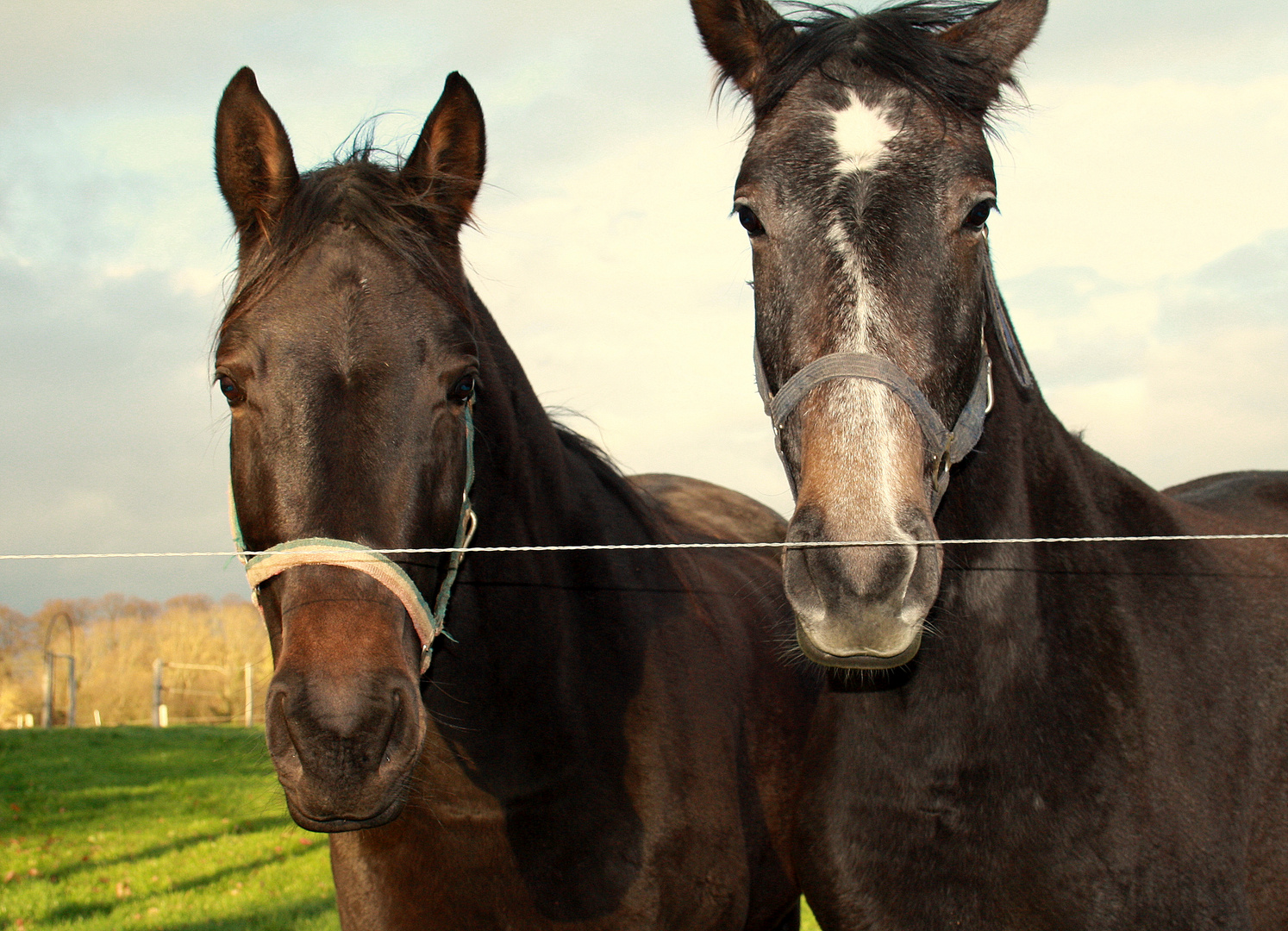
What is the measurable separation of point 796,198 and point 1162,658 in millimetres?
1455

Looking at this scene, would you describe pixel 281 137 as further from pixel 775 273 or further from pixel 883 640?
pixel 883 640

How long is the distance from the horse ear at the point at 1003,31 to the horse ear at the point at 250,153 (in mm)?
1840

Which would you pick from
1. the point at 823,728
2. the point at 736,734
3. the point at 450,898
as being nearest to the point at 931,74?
the point at 823,728

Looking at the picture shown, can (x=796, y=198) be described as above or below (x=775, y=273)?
above

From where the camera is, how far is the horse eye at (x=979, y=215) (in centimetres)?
219

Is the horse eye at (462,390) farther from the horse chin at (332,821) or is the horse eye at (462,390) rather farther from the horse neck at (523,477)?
the horse chin at (332,821)

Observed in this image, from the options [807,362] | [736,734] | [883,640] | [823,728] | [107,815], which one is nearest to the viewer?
[883,640]

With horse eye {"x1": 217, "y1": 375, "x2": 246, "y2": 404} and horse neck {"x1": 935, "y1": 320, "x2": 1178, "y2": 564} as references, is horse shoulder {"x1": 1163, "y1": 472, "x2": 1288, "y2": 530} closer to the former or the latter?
horse neck {"x1": 935, "y1": 320, "x2": 1178, "y2": 564}

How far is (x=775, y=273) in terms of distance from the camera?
2.20 m

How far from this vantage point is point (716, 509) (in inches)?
234

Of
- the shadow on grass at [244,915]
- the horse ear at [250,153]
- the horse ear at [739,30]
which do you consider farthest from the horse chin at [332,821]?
the shadow on grass at [244,915]

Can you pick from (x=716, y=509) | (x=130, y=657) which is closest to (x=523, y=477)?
(x=716, y=509)

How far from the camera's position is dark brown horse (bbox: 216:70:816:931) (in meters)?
2.18

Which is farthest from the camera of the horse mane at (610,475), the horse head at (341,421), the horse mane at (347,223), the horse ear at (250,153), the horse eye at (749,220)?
the horse mane at (610,475)
